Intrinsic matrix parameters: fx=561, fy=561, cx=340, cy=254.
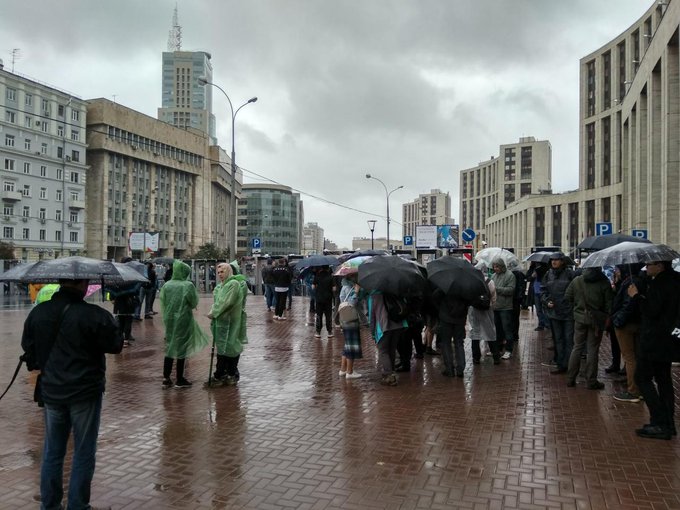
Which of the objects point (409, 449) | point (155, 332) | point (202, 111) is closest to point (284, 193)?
point (202, 111)

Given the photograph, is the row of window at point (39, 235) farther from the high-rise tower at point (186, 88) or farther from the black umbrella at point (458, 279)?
the high-rise tower at point (186, 88)

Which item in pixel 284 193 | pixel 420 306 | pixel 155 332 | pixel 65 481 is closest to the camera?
pixel 65 481

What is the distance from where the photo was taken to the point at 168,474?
15.1 ft

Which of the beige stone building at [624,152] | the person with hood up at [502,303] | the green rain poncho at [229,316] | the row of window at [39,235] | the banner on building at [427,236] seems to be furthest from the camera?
the row of window at [39,235]

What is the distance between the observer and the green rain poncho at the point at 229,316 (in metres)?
7.64

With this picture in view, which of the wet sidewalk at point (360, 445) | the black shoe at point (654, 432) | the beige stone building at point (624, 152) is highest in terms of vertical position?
the beige stone building at point (624, 152)

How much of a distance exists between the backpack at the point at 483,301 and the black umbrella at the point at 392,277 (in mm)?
972

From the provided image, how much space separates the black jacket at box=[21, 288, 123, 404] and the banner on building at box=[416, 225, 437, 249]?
23.5 metres

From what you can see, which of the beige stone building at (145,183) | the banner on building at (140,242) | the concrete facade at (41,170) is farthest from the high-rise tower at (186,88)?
the banner on building at (140,242)

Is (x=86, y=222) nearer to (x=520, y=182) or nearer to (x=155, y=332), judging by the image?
(x=155, y=332)

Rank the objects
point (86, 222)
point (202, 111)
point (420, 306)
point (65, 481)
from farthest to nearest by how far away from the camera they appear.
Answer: point (202, 111)
point (86, 222)
point (420, 306)
point (65, 481)

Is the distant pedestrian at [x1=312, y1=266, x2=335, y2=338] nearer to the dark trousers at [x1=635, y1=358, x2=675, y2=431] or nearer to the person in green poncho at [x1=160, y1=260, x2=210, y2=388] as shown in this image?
the person in green poncho at [x1=160, y1=260, x2=210, y2=388]

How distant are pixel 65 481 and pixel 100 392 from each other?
3.69 feet

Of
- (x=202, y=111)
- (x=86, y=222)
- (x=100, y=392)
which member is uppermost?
(x=202, y=111)
